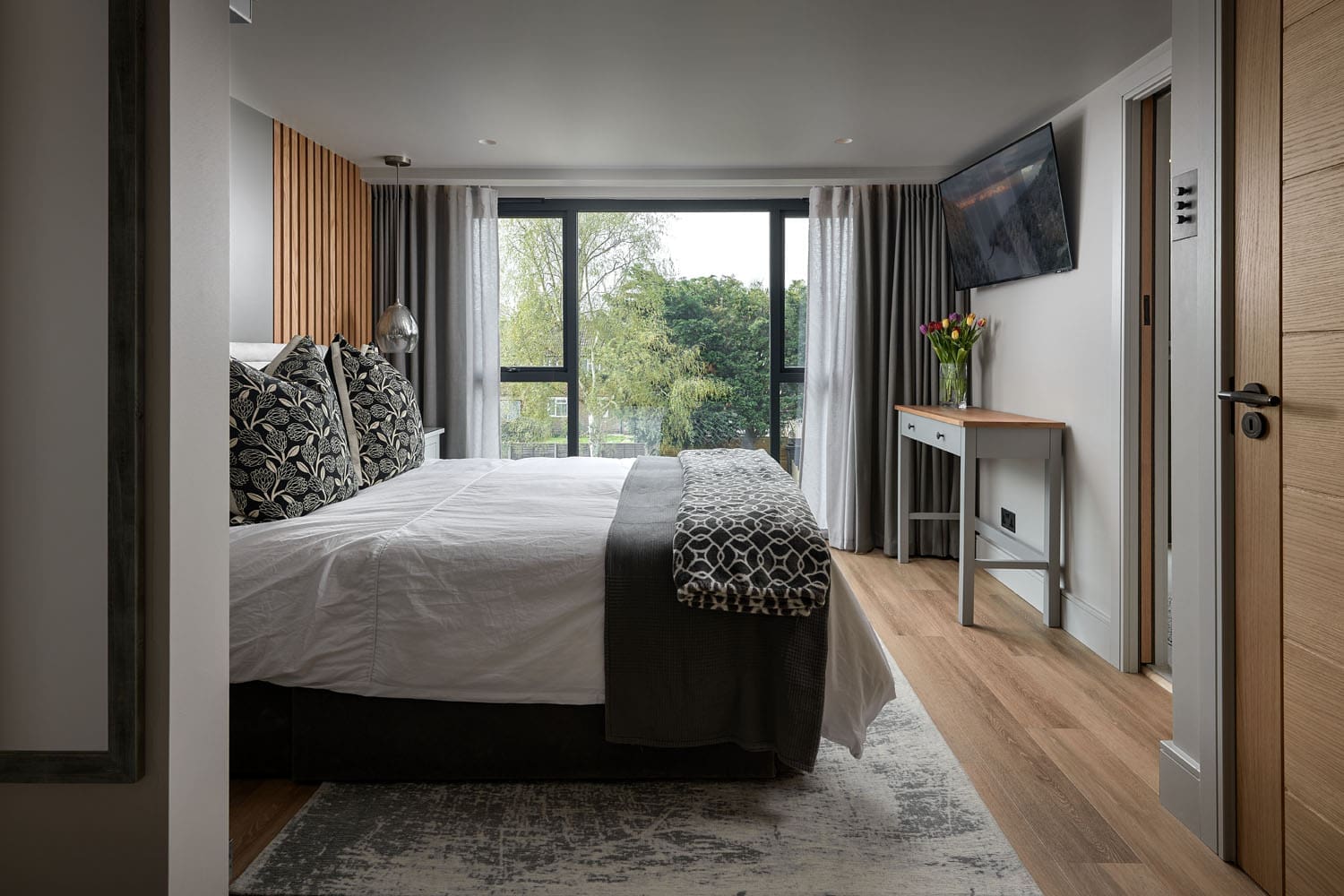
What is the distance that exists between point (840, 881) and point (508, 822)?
0.80 metres

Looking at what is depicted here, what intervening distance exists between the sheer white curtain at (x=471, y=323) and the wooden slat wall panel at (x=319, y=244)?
50 centimetres

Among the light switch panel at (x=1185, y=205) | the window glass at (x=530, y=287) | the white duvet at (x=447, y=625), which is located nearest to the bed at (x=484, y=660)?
the white duvet at (x=447, y=625)

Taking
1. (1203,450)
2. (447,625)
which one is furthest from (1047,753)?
(447,625)

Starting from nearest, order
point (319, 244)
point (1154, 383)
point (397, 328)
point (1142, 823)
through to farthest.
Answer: point (1142, 823)
point (1154, 383)
point (319, 244)
point (397, 328)

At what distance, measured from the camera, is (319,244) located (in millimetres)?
4344

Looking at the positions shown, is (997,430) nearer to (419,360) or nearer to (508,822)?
(508,822)

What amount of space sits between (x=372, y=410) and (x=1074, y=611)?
121 inches

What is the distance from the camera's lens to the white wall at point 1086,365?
3295 millimetres

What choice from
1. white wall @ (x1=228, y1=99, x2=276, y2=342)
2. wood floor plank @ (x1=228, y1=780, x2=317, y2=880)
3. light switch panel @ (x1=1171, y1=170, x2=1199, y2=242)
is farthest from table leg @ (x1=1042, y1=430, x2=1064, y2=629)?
white wall @ (x1=228, y1=99, x2=276, y2=342)

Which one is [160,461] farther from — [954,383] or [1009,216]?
[954,383]

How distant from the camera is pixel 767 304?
5316 millimetres

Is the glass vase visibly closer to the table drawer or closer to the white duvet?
the table drawer

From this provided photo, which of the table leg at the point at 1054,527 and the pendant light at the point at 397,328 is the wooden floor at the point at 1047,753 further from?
the pendant light at the point at 397,328

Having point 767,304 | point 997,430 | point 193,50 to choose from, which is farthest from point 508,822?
point 767,304
